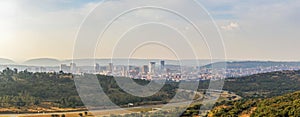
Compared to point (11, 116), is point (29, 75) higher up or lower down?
higher up

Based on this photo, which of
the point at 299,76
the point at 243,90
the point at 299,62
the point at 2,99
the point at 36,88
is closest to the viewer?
the point at 2,99

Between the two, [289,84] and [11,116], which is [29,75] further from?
[289,84]

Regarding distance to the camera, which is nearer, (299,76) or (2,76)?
(2,76)

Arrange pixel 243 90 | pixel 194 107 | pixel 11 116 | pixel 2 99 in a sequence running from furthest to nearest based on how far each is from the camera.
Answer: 1. pixel 243 90
2. pixel 2 99
3. pixel 11 116
4. pixel 194 107

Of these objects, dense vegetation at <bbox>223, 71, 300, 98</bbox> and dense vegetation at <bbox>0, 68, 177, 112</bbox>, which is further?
dense vegetation at <bbox>223, 71, 300, 98</bbox>

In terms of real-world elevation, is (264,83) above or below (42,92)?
below

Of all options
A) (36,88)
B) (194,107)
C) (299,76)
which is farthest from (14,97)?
(299,76)

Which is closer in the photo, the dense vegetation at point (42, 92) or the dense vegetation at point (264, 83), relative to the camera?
the dense vegetation at point (42, 92)

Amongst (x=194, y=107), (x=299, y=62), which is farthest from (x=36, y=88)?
(x=299, y=62)

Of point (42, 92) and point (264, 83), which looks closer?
point (42, 92)
